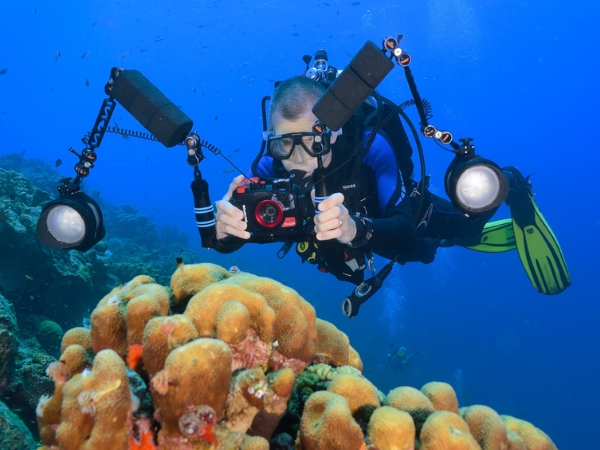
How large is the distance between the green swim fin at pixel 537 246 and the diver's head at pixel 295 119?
5.65 metres

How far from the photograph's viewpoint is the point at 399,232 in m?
3.31

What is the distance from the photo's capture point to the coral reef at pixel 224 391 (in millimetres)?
1223

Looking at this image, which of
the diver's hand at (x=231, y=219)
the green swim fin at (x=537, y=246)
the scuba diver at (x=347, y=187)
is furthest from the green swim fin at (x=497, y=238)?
the diver's hand at (x=231, y=219)

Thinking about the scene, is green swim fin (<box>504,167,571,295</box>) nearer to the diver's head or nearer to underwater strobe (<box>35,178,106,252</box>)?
the diver's head

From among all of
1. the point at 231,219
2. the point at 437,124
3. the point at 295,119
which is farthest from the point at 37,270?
the point at 437,124

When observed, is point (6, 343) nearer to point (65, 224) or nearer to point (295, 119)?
point (65, 224)

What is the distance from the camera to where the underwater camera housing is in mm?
2797

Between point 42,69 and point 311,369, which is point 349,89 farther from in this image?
point 42,69

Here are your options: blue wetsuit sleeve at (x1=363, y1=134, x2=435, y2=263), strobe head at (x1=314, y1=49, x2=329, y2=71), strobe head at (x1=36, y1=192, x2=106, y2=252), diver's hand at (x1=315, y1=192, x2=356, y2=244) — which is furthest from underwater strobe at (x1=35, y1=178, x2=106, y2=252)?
strobe head at (x1=314, y1=49, x2=329, y2=71)

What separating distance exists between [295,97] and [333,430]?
9.71ft

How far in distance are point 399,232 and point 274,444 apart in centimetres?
220

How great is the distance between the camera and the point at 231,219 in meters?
2.82

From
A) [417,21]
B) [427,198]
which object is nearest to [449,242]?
[427,198]

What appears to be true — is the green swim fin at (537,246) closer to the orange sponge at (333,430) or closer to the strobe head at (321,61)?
the strobe head at (321,61)
